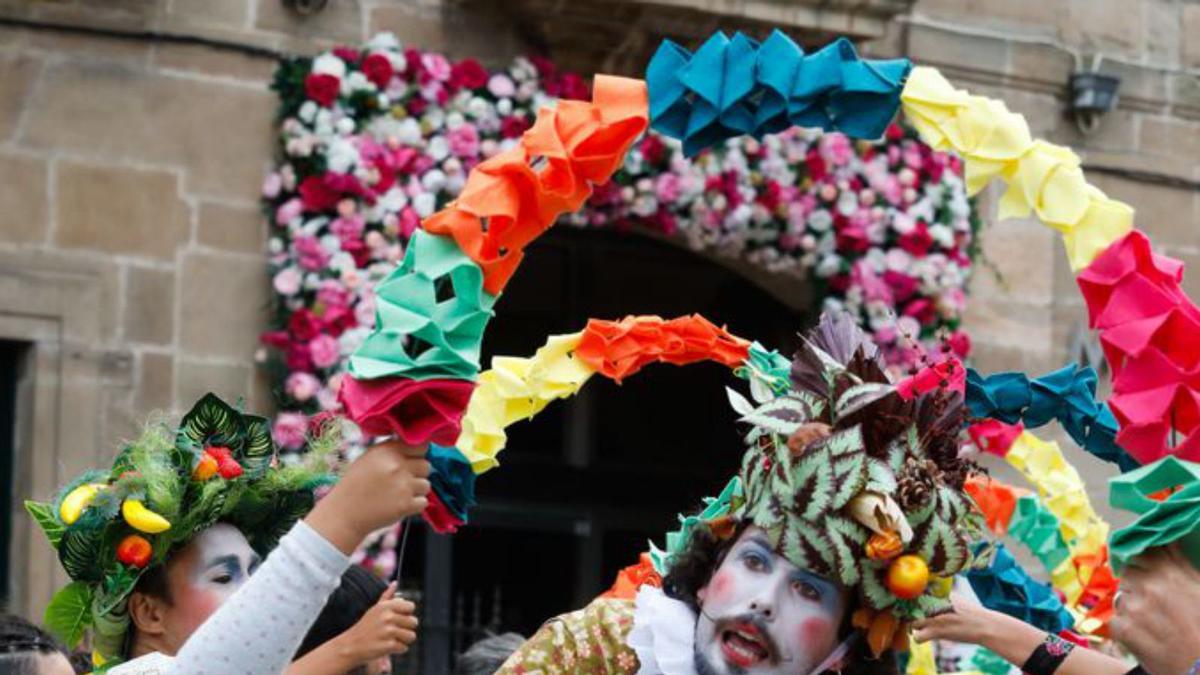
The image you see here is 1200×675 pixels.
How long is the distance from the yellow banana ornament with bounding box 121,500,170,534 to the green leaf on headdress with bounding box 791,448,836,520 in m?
1.28

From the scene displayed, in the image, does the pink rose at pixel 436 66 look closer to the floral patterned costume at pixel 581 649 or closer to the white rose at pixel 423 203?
the white rose at pixel 423 203

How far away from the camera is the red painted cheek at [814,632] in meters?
4.98

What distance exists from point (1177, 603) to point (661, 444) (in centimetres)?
680

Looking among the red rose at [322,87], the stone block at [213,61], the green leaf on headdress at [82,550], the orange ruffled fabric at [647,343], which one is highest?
the stone block at [213,61]

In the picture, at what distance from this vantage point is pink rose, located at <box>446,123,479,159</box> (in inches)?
399

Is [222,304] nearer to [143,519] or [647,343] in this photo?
[647,343]

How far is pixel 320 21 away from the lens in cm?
1014

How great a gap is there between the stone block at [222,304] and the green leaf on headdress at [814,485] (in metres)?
5.07

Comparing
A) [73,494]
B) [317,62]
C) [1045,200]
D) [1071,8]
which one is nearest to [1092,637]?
[1045,200]

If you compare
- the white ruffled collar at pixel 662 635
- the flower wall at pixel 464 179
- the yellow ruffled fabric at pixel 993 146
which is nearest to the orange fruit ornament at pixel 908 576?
the white ruffled collar at pixel 662 635

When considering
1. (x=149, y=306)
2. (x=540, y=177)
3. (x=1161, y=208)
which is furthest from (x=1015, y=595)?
(x=1161, y=208)

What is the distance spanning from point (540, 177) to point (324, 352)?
497 centimetres

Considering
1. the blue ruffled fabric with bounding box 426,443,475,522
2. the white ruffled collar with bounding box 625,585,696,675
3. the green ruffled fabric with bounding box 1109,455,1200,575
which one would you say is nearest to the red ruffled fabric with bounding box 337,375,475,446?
the white ruffled collar with bounding box 625,585,696,675

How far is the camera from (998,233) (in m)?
11.5
